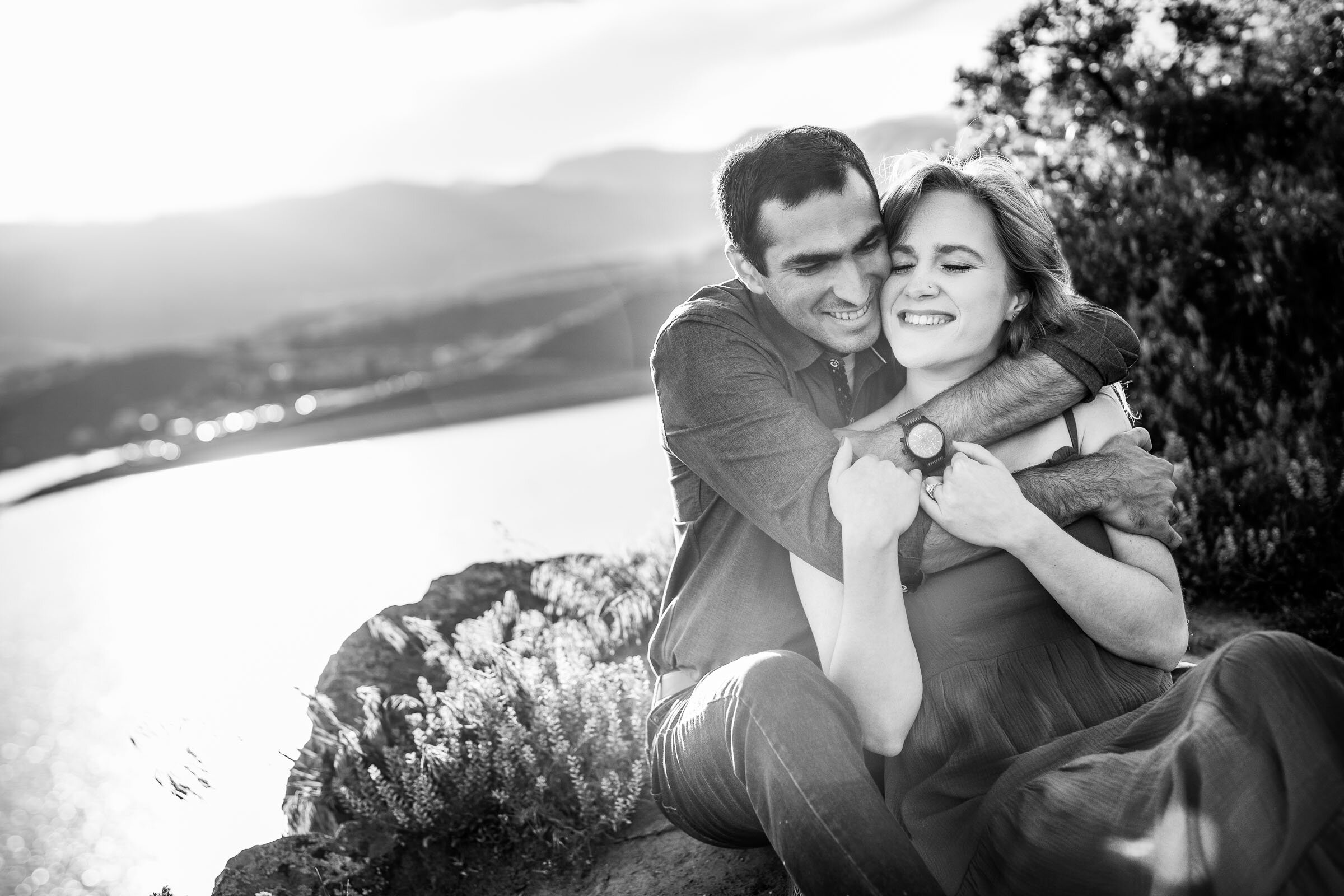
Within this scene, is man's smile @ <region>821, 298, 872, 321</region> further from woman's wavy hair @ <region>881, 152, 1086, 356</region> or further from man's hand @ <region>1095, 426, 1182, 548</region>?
man's hand @ <region>1095, 426, 1182, 548</region>

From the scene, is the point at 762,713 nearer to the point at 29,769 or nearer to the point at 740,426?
the point at 740,426

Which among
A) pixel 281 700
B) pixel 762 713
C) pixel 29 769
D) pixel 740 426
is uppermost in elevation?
pixel 740 426

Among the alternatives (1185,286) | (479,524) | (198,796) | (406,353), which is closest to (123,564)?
(479,524)

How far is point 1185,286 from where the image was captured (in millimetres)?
6086

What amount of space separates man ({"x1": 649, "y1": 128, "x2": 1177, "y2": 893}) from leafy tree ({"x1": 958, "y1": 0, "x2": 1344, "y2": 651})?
7.63ft

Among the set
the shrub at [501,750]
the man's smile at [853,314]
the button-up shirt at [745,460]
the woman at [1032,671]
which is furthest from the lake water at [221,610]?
the man's smile at [853,314]

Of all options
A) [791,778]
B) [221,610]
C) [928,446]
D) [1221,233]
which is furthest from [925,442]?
[221,610]

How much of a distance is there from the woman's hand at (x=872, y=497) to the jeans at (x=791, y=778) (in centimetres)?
33

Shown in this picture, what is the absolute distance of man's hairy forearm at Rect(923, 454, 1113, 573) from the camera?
2467 millimetres

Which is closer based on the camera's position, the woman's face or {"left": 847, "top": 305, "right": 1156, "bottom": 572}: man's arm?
{"left": 847, "top": 305, "right": 1156, "bottom": 572}: man's arm

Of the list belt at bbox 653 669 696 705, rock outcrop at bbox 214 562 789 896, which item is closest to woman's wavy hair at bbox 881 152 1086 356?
belt at bbox 653 669 696 705

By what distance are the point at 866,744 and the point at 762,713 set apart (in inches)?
16.6

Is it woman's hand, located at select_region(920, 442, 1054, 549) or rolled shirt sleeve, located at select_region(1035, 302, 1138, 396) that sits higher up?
rolled shirt sleeve, located at select_region(1035, 302, 1138, 396)

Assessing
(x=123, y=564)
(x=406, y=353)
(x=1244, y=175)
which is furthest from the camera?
(x=406, y=353)
